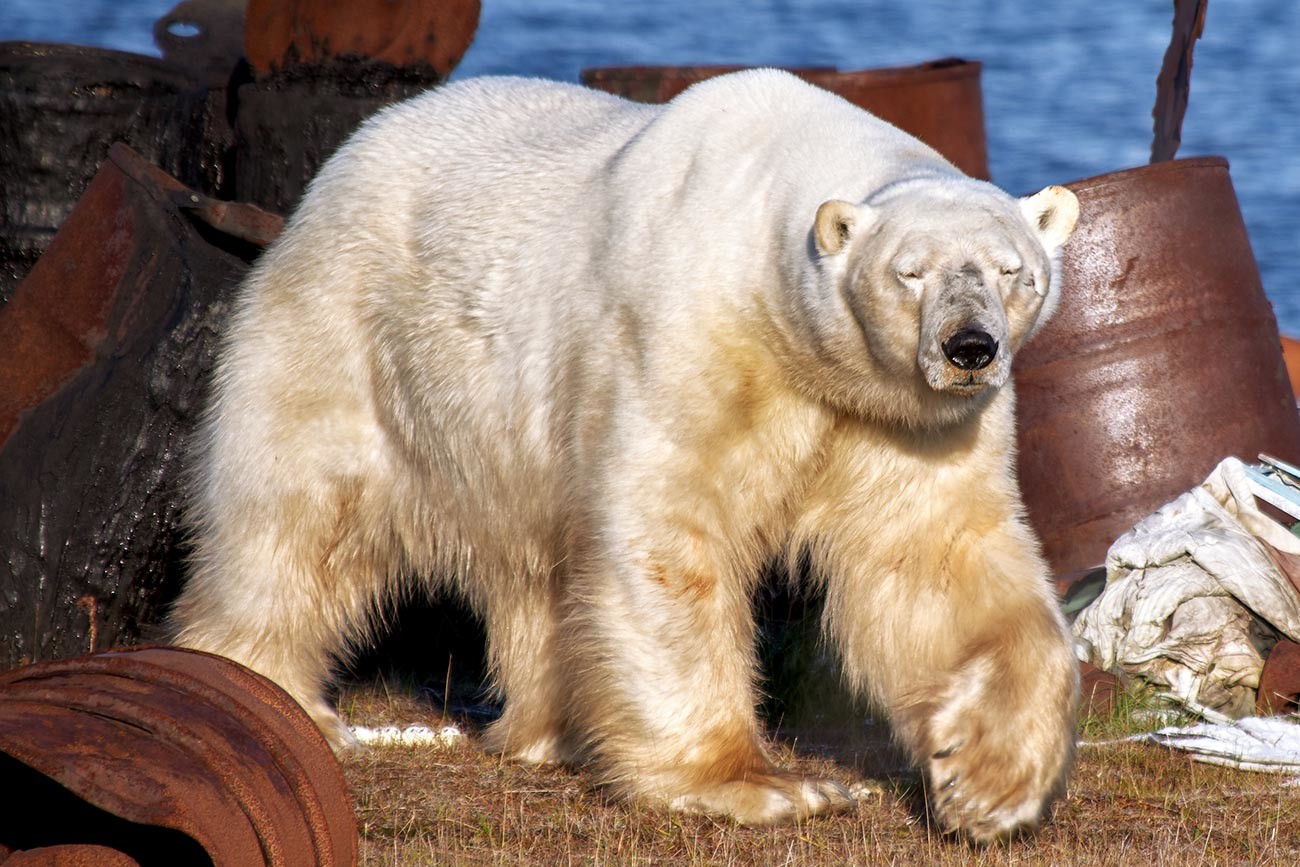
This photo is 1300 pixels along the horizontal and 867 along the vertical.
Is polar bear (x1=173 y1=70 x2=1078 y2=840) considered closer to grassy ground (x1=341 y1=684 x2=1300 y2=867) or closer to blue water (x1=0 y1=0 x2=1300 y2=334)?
grassy ground (x1=341 y1=684 x2=1300 y2=867)

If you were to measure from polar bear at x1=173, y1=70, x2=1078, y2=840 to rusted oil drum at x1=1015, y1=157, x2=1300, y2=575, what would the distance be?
172 centimetres

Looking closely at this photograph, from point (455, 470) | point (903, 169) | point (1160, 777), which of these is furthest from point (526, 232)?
point (1160, 777)

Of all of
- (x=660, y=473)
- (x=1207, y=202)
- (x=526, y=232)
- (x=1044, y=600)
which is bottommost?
(x=1044, y=600)

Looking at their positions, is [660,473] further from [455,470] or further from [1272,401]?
[1272,401]

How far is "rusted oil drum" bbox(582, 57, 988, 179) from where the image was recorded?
25.3 feet

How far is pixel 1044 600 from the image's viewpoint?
4012mm

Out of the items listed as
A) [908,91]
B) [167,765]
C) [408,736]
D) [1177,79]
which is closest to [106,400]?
[408,736]

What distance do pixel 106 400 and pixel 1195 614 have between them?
320 cm

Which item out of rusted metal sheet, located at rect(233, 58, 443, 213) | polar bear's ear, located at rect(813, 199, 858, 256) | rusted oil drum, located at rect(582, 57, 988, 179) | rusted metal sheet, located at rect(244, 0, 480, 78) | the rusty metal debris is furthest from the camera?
rusted oil drum, located at rect(582, 57, 988, 179)

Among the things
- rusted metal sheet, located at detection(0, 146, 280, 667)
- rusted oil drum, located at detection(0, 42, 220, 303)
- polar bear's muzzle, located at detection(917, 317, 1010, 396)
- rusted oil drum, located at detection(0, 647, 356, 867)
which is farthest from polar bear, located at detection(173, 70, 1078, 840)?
rusted oil drum, located at detection(0, 42, 220, 303)

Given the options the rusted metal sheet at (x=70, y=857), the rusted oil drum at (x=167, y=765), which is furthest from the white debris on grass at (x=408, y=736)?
the rusted metal sheet at (x=70, y=857)

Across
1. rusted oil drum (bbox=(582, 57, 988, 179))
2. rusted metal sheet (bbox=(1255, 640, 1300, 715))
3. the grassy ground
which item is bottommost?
the grassy ground

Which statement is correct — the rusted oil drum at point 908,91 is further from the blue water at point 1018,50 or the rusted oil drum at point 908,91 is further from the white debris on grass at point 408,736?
the blue water at point 1018,50

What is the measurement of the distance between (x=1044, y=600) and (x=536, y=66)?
111 feet
